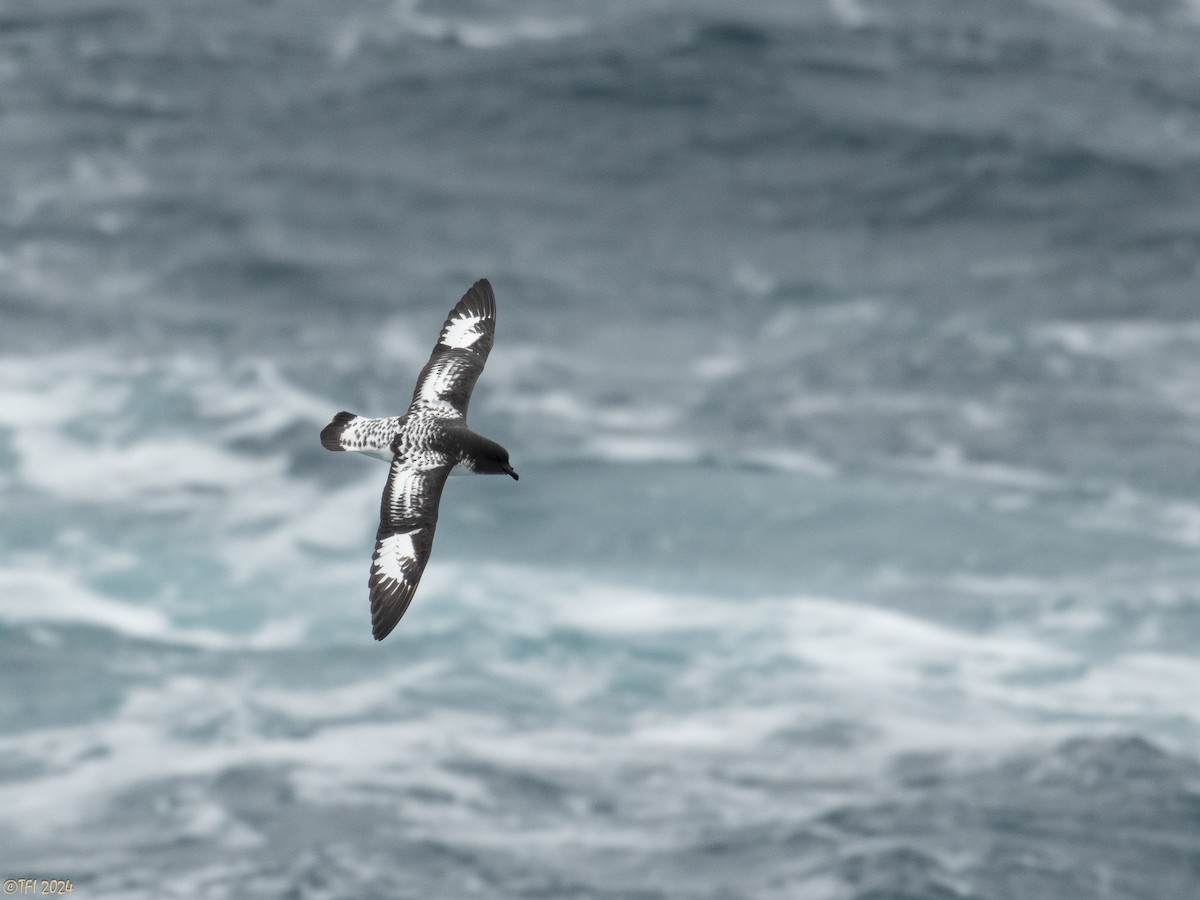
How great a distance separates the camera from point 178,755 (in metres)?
24.7

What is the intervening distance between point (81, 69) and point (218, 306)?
335 inches

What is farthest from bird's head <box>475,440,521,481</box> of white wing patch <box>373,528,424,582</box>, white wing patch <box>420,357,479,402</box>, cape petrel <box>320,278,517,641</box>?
white wing patch <box>420,357,479,402</box>

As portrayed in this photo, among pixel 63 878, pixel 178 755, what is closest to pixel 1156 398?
pixel 178 755

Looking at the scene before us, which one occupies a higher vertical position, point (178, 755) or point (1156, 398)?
point (1156, 398)

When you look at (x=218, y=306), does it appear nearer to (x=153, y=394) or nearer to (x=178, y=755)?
(x=153, y=394)

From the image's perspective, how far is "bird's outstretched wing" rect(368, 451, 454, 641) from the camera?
15797 millimetres

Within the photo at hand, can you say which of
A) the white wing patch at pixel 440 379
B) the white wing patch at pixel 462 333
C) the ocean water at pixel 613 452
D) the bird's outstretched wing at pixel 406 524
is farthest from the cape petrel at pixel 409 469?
the ocean water at pixel 613 452

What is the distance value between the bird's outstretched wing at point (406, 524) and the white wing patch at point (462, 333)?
2.17 m

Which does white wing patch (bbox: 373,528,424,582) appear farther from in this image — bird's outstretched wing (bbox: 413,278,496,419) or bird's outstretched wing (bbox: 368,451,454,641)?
bird's outstretched wing (bbox: 413,278,496,419)

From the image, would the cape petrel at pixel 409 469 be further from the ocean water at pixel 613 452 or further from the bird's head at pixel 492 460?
the ocean water at pixel 613 452

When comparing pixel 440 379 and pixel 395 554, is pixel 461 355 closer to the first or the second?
pixel 440 379

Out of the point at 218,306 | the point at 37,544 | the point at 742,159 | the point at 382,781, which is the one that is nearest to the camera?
the point at 382,781

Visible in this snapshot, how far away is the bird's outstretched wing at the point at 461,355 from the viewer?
58.8ft

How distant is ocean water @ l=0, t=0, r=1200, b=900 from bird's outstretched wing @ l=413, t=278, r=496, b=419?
631cm
